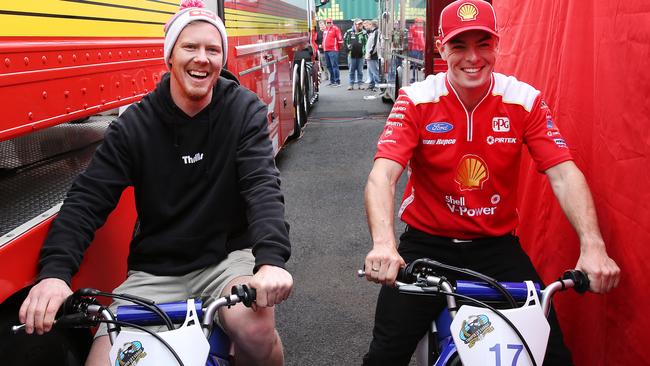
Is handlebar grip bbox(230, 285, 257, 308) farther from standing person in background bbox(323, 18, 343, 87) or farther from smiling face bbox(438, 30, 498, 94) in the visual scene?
standing person in background bbox(323, 18, 343, 87)

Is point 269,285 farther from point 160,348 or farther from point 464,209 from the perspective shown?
point 464,209

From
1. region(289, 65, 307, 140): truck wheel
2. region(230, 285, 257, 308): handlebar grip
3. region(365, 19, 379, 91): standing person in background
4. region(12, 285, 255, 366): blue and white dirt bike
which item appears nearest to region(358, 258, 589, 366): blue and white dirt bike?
region(230, 285, 257, 308): handlebar grip

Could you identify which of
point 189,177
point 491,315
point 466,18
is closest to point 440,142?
point 466,18

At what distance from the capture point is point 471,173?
2.47 m

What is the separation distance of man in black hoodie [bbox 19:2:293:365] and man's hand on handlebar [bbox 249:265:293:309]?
0.30 metres

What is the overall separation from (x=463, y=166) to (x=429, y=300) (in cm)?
54

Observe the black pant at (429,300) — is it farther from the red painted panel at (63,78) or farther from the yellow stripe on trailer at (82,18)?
the yellow stripe on trailer at (82,18)

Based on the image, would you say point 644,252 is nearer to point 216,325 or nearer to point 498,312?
point 498,312

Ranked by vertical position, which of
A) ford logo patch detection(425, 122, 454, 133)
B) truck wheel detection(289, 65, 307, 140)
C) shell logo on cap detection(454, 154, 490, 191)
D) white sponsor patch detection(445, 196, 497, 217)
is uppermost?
ford logo patch detection(425, 122, 454, 133)

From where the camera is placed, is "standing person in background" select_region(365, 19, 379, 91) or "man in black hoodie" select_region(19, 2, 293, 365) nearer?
"man in black hoodie" select_region(19, 2, 293, 365)

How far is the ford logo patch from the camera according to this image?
247cm

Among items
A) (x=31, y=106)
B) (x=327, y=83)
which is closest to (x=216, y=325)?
(x=31, y=106)

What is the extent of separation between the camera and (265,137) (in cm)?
257

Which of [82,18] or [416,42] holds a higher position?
[82,18]
